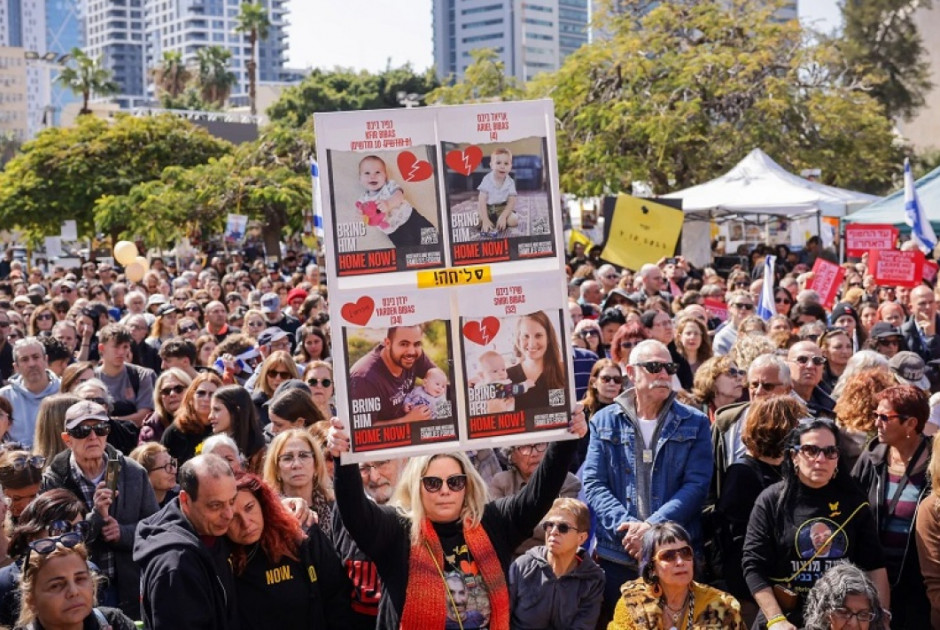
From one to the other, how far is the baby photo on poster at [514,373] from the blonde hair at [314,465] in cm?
135

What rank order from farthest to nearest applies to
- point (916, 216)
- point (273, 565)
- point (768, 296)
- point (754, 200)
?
point (754, 200)
point (916, 216)
point (768, 296)
point (273, 565)

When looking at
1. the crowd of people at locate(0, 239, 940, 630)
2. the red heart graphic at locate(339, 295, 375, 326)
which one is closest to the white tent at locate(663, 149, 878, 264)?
the crowd of people at locate(0, 239, 940, 630)

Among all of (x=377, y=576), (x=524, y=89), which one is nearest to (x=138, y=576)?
(x=377, y=576)

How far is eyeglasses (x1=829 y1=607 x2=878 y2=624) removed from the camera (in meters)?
5.20

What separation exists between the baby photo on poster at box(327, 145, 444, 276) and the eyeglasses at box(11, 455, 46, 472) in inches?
97.1

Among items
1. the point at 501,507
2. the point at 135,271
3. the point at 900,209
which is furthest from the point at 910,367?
the point at 135,271

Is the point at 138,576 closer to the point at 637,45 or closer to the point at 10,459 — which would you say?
the point at 10,459

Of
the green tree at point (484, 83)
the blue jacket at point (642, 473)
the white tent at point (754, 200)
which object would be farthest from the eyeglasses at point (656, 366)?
the green tree at point (484, 83)

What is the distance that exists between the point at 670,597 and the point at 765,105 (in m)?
26.0

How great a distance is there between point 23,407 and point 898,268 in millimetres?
8845

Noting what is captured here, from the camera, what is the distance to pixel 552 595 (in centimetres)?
576

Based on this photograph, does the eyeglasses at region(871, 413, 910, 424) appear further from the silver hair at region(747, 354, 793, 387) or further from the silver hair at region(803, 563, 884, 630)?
the silver hair at region(803, 563, 884, 630)

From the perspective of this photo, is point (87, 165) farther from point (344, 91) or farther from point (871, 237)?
point (344, 91)

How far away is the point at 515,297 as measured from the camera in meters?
4.73
